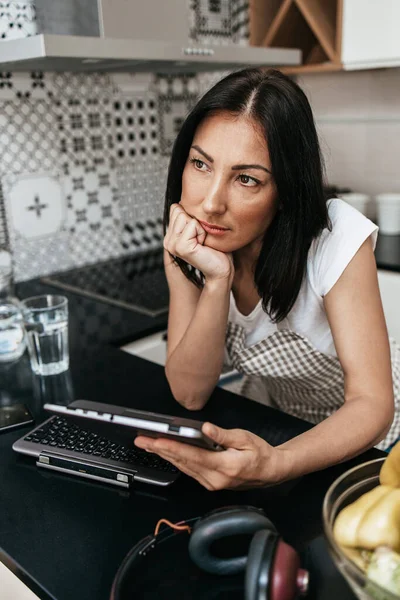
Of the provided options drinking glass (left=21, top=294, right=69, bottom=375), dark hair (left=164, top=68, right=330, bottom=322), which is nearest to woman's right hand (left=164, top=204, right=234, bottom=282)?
dark hair (left=164, top=68, right=330, bottom=322)

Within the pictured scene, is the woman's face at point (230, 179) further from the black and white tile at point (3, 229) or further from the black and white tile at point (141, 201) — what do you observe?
the black and white tile at point (141, 201)

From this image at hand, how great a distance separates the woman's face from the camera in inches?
38.9

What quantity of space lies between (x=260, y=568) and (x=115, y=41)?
1223 millimetres

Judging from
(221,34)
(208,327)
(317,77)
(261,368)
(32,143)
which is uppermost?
(221,34)

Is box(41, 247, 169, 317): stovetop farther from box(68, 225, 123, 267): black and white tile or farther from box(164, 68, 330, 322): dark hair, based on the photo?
box(164, 68, 330, 322): dark hair

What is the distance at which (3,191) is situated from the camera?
1849 mm

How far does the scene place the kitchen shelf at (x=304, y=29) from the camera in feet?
7.01

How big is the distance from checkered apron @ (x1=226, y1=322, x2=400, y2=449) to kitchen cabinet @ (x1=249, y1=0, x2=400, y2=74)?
1187 millimetres

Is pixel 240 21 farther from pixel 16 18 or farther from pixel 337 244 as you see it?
pixel 337 244

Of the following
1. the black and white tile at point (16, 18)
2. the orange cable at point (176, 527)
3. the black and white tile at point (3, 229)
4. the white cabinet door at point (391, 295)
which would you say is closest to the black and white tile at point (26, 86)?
the black and white tile at point (16, 18)

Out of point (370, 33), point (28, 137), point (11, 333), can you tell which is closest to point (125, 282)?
point (28, 137)

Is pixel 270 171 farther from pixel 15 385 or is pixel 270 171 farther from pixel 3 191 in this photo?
pixel 3 191

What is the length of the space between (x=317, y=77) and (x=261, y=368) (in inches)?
70.3

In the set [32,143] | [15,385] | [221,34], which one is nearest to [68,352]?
[15,385]
